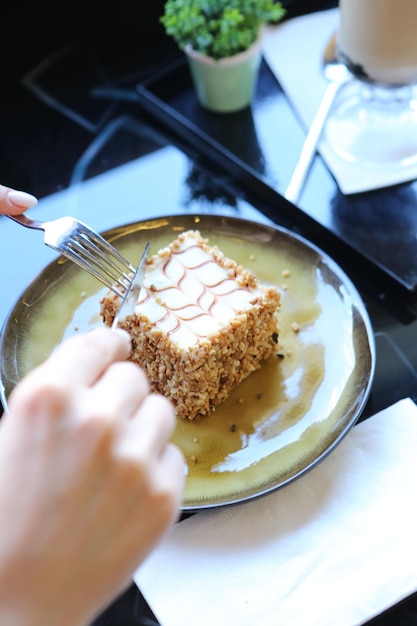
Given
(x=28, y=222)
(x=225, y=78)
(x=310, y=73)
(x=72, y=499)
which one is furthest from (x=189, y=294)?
(x=310, y=73)

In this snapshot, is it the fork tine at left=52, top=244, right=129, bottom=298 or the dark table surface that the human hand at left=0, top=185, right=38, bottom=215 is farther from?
the dark table surface

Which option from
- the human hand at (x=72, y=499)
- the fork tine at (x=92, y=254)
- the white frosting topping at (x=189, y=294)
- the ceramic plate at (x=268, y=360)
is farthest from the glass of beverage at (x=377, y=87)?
the human hand at (x=72, y=499)

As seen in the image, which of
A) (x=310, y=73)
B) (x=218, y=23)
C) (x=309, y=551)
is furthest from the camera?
(x=310, y=73)

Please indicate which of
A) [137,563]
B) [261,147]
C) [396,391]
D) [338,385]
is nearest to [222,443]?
[338,385]

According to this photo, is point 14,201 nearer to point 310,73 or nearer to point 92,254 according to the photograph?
point 92,254

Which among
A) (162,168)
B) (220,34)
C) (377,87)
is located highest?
(220,34)

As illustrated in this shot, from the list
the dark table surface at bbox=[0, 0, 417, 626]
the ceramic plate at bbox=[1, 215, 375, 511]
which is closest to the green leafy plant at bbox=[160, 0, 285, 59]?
the dark table surface at bbox=[0, 0, 417, 626]

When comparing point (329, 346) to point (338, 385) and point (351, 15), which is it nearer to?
point (338, 385)
